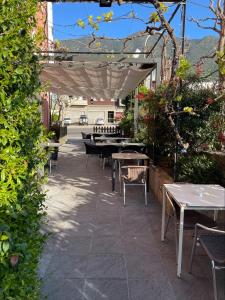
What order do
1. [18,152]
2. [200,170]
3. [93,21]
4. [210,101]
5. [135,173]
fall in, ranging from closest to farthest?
[18,152] < [200,170] < [210,101] < [135,173] < [93,21]

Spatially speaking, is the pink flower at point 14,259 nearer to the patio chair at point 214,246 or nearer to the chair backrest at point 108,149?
the patio chair at point 214,246

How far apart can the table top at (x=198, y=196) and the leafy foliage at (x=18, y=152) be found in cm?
173

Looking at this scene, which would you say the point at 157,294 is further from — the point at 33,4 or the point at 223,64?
the point at 223,64

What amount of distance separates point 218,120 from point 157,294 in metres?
3.70

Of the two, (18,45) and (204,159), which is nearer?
(18,45)

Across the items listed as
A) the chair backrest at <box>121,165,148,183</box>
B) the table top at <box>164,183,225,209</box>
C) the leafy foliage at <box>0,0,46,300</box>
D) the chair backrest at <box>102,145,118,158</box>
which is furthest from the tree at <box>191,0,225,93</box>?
the leafy foliage at <box>0,0,46,300</box>

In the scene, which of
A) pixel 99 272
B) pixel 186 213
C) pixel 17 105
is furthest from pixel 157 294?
pixel 17 105

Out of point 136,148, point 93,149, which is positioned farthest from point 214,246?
point 93,149

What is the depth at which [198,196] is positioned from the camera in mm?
3412

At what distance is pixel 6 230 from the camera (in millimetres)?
1594

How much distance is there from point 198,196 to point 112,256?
126 cm

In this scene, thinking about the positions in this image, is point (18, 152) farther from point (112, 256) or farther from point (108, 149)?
point (108, 149)

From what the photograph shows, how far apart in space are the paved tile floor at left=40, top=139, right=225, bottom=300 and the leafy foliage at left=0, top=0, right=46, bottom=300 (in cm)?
118

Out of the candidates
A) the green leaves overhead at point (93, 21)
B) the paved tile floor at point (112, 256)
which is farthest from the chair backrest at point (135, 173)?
the green leaves overhead at point (93, 21)
